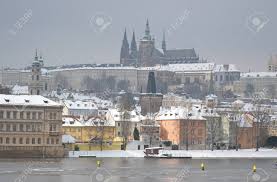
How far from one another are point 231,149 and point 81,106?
47.3 meters

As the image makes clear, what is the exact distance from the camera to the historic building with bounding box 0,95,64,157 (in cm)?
9656

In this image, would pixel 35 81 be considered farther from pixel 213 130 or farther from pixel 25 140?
pixel 25 140

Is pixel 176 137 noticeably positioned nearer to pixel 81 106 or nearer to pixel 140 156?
pixel 140 156

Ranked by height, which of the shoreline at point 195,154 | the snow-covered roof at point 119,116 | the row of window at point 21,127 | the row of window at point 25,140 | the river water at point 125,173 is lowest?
the river water at point 125,173

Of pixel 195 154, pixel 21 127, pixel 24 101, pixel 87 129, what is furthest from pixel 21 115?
pixel 87 129

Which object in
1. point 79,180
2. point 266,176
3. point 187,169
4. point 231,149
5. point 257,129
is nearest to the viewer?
point 79,180

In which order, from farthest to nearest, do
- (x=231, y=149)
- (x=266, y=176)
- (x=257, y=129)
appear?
1. (x=257, y=129)
2. (x=231, y=149)
3. (x=266, y=176)

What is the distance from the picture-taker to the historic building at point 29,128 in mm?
96562

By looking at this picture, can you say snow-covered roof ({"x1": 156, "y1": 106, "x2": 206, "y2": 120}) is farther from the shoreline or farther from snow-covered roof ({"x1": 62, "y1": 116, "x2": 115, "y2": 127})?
the shoreline

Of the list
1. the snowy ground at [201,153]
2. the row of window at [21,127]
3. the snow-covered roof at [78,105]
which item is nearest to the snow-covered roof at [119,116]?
the snowy ground at [201,153]

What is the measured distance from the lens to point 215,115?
446ft

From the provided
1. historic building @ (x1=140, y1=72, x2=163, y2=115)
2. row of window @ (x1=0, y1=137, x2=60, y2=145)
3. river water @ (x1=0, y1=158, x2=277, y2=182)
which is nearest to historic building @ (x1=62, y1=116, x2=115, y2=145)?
row of window @ (x1=0, y1=137, x2=60, y2=145)

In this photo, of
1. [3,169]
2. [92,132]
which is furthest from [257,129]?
[3,169]

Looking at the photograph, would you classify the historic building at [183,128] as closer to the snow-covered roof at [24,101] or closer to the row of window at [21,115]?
the snow-covered roof at [24,101]
